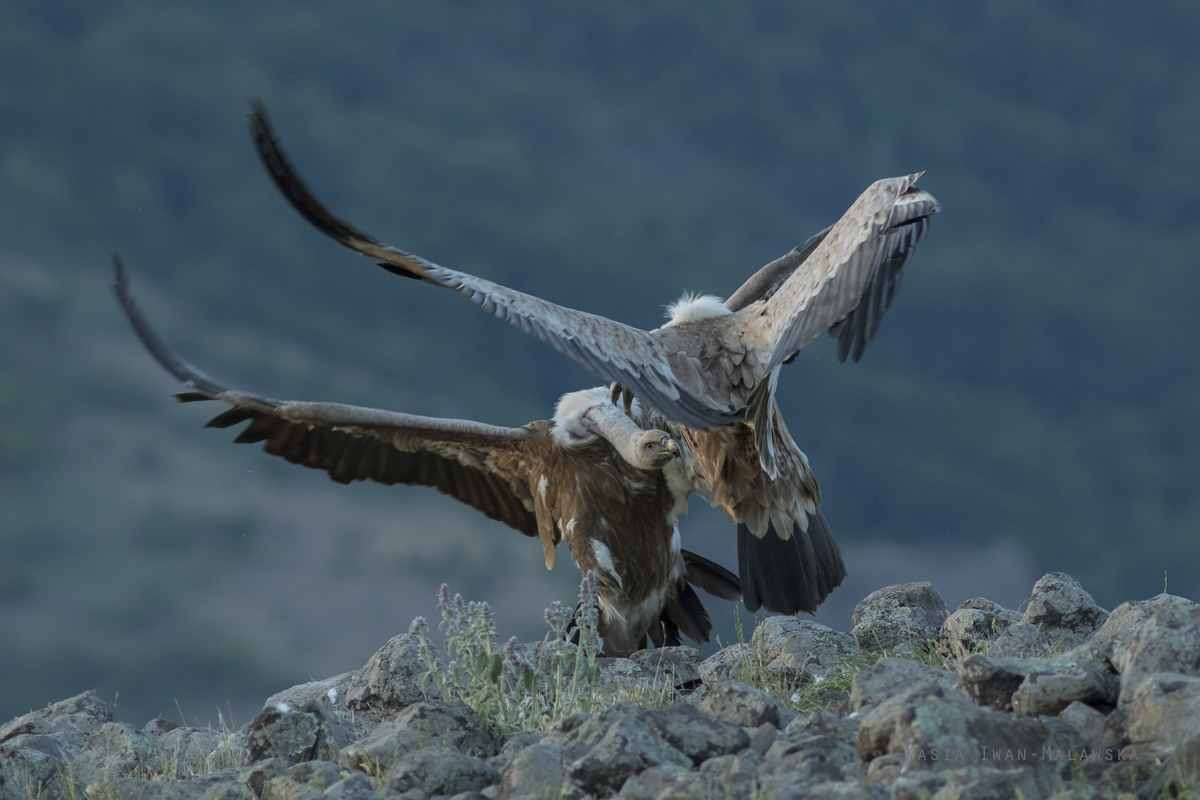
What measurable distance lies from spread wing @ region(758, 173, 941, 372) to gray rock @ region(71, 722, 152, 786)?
365 centimetres

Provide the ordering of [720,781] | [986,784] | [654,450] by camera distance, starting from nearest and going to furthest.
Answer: [986,784] < [720,781] < [654,450]

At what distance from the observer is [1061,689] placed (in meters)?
3.56

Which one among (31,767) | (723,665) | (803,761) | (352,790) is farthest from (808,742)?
(31,767)

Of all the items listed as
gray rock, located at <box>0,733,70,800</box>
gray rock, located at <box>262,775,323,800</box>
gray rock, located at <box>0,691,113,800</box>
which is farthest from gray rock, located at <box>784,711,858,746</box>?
gray rock, located at <box>0,733,70,800</box>

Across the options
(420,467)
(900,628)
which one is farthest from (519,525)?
(900,628)

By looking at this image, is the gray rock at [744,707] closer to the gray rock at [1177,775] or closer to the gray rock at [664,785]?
the gray rock at [664,785]

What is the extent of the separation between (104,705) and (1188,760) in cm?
629

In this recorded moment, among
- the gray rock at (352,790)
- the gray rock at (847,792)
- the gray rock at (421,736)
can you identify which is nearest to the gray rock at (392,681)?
the gray rock at (421,736)

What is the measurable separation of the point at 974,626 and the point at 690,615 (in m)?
2.13

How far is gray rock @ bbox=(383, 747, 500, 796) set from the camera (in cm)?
360

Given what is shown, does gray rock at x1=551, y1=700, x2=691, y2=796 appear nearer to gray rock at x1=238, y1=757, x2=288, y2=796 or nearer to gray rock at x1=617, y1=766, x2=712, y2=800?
gray rock at x1=617, y1=766, x2=712, y2=800

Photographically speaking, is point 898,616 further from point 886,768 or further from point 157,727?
point 157,727

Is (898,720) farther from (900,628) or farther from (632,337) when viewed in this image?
(900,628)

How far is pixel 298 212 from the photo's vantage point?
547 cm
